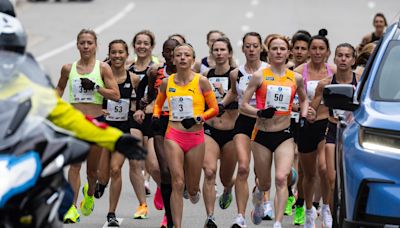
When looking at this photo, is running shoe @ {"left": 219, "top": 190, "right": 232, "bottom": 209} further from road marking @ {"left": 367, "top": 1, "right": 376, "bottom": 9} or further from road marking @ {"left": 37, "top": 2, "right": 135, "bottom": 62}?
road marking @ {"left": 367, "top": 1, "right": 376, "bottom": 9}

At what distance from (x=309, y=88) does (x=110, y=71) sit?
6.83ft

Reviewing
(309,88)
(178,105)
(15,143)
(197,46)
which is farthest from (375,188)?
(197,46)

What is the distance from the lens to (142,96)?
15.0m

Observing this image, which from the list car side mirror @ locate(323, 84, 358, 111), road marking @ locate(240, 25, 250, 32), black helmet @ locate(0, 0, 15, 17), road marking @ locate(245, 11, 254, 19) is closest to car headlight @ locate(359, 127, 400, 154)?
car side mirror @ locate(323, 84, 358, 111)

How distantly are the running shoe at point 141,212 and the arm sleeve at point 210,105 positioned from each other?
1.90 meters

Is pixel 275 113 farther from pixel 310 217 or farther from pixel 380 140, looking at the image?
pixel 380 140

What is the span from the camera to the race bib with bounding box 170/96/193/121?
13.7m

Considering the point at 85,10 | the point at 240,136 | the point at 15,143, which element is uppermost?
the point at 15,143

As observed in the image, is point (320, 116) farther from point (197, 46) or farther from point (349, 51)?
point (197, 46)

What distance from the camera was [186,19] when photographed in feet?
166

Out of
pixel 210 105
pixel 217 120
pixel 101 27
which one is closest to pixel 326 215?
pixel 217 120

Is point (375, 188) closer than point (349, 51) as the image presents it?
Yes

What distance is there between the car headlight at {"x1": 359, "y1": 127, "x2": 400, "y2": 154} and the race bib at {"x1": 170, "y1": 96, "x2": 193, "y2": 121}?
3935mm

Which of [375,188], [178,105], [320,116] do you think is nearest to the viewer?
[375,188]
